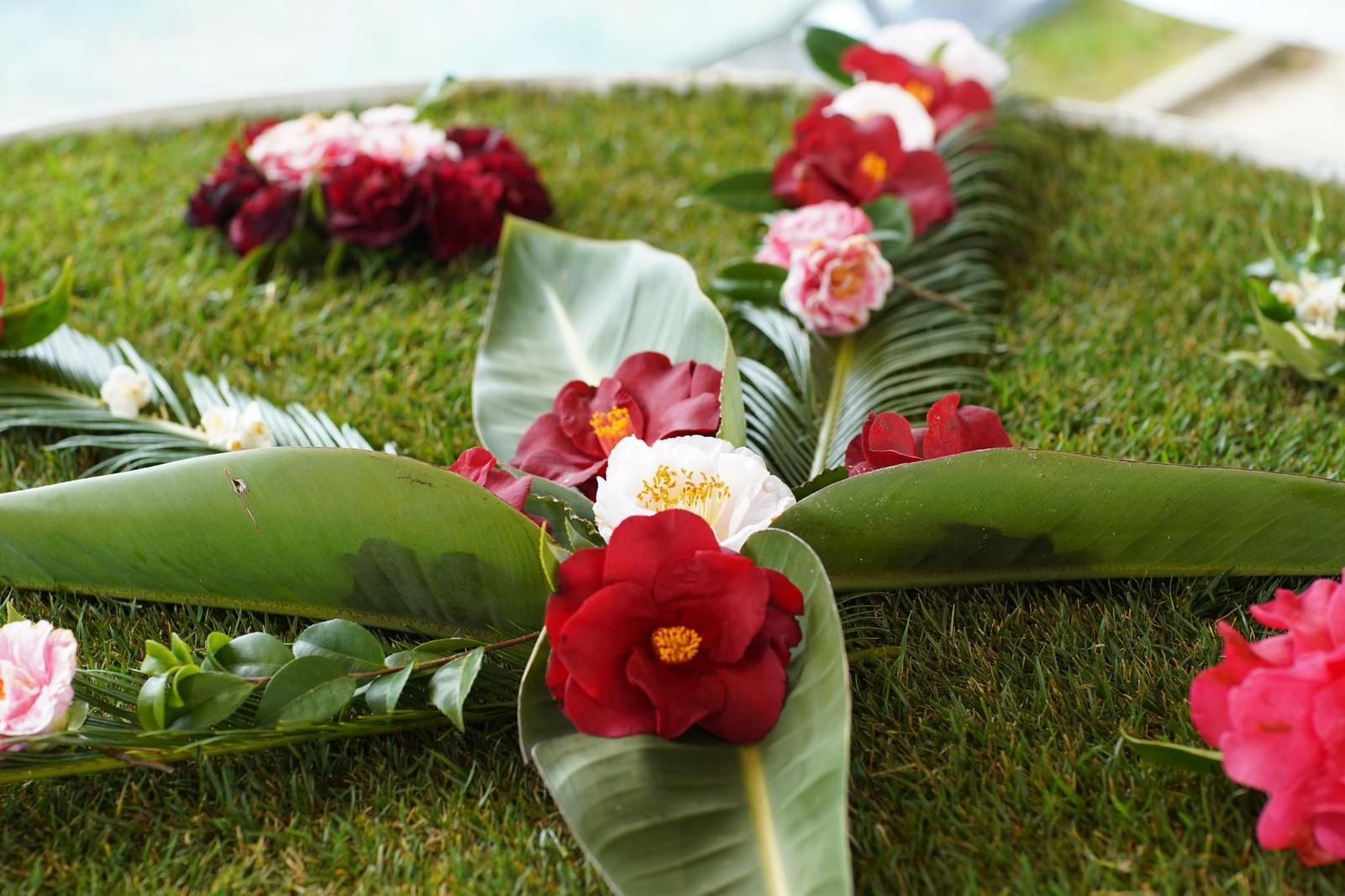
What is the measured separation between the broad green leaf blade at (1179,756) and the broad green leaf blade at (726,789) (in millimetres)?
190

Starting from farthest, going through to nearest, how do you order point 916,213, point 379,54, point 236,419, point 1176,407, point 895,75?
point 379,54 < point 895,75 < point 916,213 < point 1176,407 < point 236,419

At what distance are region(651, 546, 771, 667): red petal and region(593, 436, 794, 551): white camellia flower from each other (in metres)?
0.06

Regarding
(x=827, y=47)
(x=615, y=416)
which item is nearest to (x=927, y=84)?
(x=827, y=47)

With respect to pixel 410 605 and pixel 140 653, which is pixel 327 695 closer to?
pixel 410 605

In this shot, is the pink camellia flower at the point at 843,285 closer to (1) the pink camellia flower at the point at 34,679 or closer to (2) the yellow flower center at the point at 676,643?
(2) the yellow flower center at the point at 676,643

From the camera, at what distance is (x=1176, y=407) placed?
1162mm

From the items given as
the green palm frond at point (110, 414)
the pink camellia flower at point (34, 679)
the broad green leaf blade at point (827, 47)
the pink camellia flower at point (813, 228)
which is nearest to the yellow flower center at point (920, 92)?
the broad green leaf blade at point (827, 47)

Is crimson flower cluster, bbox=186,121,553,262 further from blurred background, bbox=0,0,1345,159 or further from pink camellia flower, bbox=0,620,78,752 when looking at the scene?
blurred background, bbox=0,0,1345,159

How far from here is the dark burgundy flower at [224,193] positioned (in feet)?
4.90

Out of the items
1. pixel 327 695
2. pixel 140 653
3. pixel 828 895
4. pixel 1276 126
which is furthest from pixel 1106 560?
pixel 1276 126

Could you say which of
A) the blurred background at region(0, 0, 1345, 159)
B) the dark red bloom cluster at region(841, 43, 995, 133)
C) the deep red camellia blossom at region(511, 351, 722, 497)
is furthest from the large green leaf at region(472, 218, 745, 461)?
the blurred background at region(0, 0, 1345, 159)

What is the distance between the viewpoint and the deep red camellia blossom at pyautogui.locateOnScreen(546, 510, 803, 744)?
654mm

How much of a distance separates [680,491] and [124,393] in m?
0.61

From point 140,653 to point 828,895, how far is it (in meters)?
0.53
